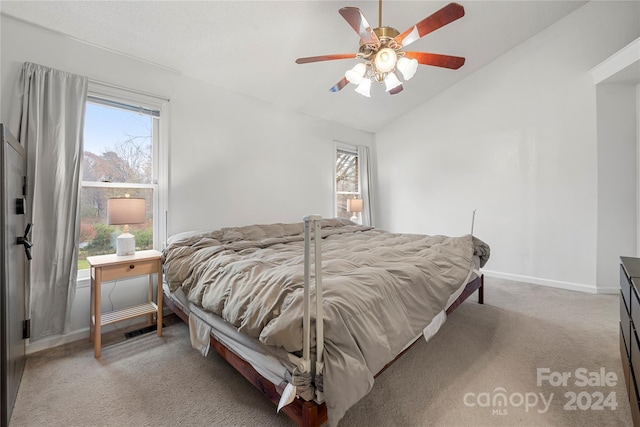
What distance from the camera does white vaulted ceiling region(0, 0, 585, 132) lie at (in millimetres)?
2092

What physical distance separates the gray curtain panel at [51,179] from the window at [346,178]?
134 inches

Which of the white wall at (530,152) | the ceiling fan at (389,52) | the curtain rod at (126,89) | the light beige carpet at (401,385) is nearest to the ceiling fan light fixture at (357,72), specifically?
the ceiling fan at (389,52)

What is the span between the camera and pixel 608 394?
1.54m

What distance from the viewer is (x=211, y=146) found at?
3051 mm

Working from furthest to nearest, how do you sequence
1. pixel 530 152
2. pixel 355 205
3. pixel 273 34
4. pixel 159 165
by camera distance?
pixel 355 205 < pixel 530 152 < pixel 159 165 < pixel 273 34

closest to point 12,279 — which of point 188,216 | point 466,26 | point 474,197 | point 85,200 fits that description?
point 85,200

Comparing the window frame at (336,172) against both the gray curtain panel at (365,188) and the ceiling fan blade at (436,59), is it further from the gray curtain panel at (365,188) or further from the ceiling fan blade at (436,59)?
the ceiling fan blade at (436,59)

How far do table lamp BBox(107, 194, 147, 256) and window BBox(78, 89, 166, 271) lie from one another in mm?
408

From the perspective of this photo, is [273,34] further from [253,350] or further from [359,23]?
[253,350]

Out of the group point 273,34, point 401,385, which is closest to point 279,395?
point 401,385

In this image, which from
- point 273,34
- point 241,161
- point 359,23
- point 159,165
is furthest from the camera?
point 241,161

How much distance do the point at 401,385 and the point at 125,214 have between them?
225 centimetres

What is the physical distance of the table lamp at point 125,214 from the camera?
2.01 meters

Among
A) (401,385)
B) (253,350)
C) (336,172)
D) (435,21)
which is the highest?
(435,21)
